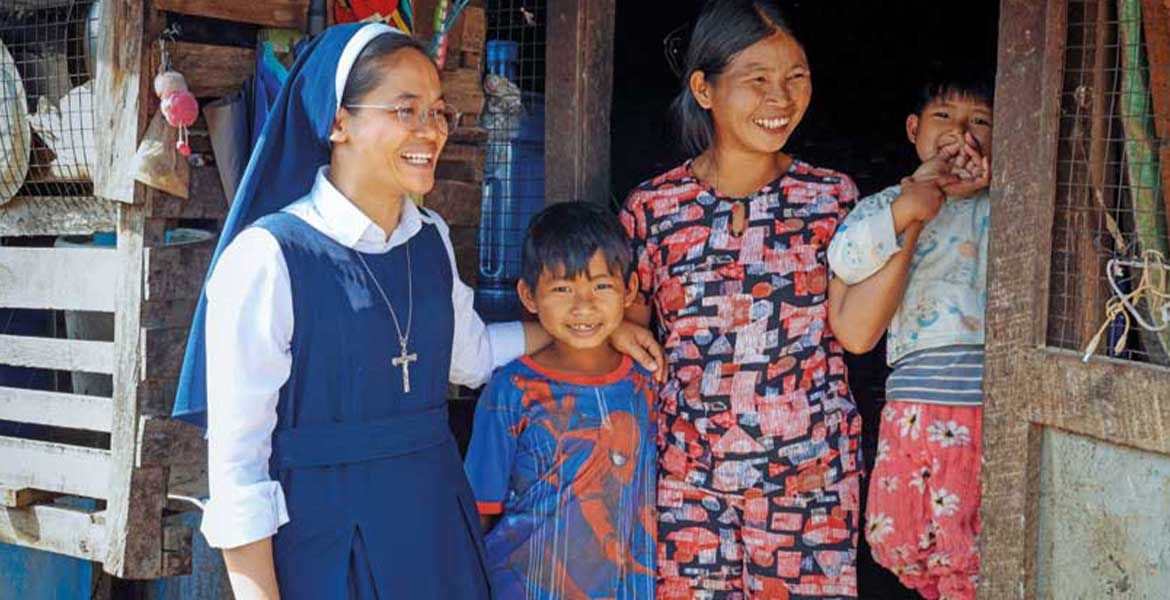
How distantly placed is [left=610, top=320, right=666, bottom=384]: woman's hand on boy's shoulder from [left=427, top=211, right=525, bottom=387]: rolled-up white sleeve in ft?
0.75

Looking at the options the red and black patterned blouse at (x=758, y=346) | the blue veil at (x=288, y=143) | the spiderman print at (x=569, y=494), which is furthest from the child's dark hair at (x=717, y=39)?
the blue veil at (x=288, y=143)

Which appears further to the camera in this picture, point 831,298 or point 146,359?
point 146,359

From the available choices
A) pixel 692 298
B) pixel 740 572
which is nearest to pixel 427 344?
pixel 692 298

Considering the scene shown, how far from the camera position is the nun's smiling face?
104 inches

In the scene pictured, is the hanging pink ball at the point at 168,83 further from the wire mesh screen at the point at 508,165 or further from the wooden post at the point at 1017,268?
the wooden post at the point at 1017,268

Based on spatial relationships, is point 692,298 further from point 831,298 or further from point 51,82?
point 51,82

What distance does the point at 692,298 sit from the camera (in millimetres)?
3090

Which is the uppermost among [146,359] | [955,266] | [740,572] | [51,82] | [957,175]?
[51,82]

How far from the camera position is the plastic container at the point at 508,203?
3.92m

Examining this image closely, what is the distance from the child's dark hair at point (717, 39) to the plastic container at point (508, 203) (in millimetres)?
765

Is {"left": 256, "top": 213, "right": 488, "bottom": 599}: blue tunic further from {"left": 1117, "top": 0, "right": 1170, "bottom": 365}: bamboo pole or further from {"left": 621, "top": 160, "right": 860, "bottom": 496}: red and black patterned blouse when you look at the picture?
{"left": 1117, "top": 0, "right": 1170, "bottom": 365}: bamboo pole

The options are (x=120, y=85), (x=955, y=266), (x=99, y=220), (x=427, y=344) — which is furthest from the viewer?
(x=99, y=220)

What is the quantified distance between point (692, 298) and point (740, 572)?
0.62 m

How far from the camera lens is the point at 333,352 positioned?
259 centimetres
